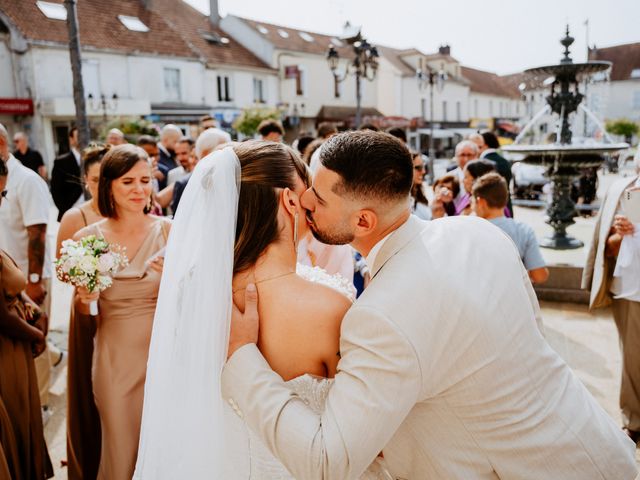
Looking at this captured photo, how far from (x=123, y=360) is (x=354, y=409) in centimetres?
218

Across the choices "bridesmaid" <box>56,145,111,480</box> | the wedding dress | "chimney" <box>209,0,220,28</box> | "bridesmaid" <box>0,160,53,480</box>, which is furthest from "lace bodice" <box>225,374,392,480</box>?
"chimney" <box>209,0,220,28</box>

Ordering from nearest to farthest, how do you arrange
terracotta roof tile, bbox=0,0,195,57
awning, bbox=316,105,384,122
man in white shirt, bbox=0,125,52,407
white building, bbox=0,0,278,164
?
1. man in white shirt, bbox=0,125,52,407
2. terracotta roof tile, bbox=0,0,195,57
3. white building, bbox=0,0,278,164
4. awning, bbox=316,105,384,122

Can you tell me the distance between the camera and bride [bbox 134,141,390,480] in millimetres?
1840

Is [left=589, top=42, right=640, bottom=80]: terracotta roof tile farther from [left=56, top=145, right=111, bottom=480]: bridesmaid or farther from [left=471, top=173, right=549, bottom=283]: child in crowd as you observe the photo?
[left=56, top=145, right=111, bottom=480]: bridesmaid

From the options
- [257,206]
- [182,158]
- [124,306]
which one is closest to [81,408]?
[124,306]

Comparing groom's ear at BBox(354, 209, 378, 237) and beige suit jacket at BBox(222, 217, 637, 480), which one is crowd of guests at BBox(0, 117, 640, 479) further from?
beige suit jacket at BBox(222, 217, 637, 480)

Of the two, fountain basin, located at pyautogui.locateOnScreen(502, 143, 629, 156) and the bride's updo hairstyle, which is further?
fountain basin, located at pyautogui.locateOnScreen(502, 143, 629, 156)

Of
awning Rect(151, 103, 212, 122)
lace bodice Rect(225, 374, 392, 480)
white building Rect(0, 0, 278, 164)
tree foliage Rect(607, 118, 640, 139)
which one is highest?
white building Rect(0, 0, 278, 164)

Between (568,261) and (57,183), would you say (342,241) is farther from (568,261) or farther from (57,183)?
(57,183)

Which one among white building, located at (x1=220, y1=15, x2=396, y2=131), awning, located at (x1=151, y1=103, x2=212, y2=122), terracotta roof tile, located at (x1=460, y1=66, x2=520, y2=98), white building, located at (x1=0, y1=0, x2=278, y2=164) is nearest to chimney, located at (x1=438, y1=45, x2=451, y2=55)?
terracotta roof tile, located at (x1=460, y1=66, x2=520, y2=98)

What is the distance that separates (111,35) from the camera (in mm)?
24656

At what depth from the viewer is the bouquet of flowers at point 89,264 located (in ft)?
9.55

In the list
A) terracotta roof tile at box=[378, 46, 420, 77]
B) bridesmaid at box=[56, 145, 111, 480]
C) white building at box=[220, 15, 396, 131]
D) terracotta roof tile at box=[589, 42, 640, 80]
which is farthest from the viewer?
terracotta roof tile at box=[589, 42, 640, 80]

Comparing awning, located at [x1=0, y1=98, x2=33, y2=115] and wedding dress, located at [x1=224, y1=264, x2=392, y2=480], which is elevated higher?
awning, located at [x1=0, y1=98, x2=33, y2=115]
